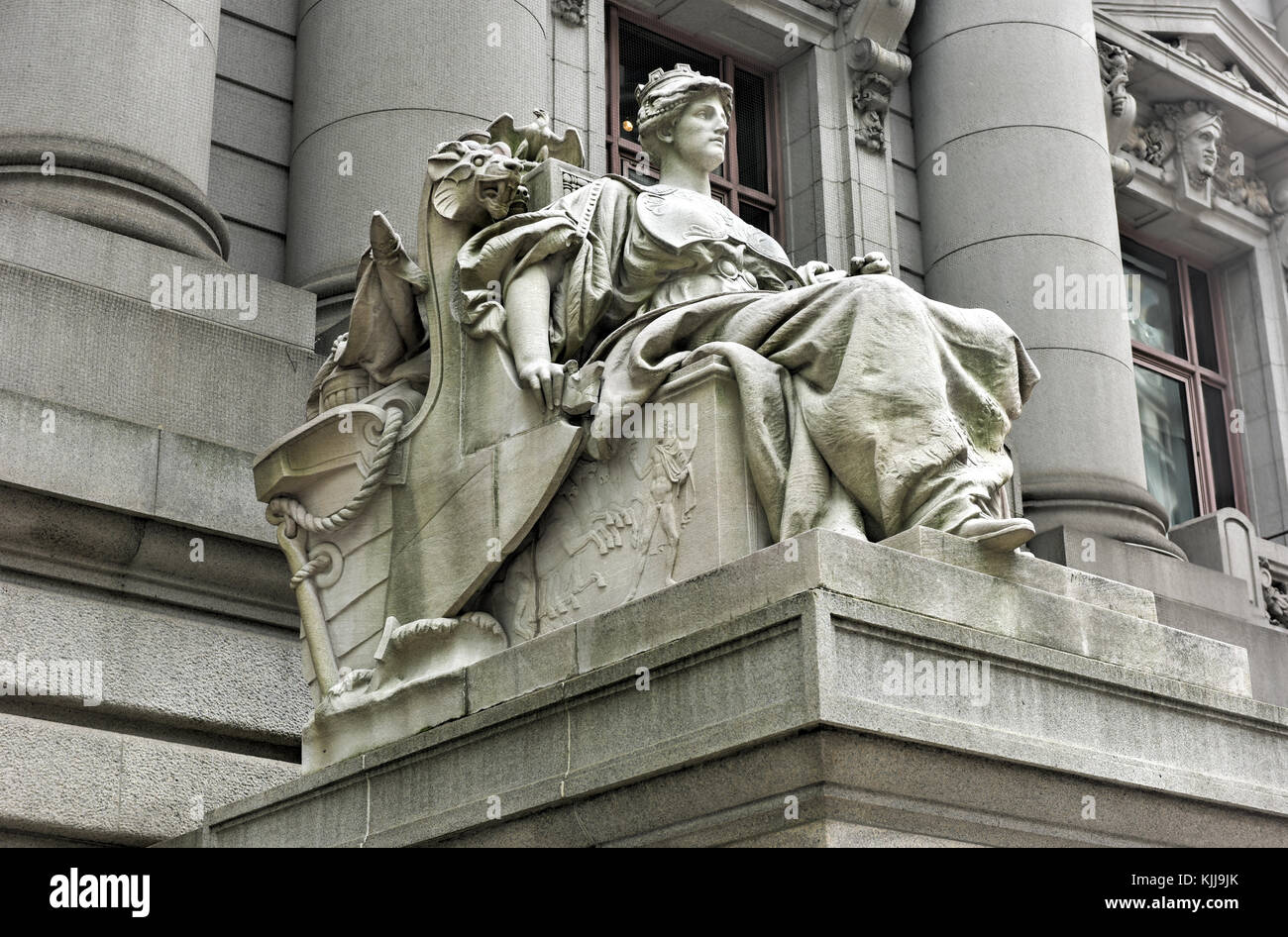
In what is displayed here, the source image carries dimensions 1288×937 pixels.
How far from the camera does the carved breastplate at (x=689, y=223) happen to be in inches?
403

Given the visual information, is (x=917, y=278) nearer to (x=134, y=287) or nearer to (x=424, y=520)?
(x=134, y=287)

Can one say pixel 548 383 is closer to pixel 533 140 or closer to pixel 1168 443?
pixel 533 140

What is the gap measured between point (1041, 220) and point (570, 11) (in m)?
5.18

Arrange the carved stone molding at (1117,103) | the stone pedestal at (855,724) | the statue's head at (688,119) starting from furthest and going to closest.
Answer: the carved stone molding at (1117,103), the statue's head at (688,119), the stone pedestal at (855,724)

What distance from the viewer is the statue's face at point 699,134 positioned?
10.8 m

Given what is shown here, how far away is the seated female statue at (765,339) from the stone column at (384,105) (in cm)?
437

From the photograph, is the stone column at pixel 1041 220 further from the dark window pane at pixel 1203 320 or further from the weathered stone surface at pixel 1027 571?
the weathered stone surface at pixel 1027 571

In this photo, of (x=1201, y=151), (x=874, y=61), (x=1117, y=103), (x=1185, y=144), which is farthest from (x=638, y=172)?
(x=1201, y=151)

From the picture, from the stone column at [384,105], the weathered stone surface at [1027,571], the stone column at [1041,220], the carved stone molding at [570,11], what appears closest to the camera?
the weathered stone surface at [1027,571]

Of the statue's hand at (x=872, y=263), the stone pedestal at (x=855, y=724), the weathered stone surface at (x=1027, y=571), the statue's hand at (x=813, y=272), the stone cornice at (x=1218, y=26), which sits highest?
the stone cornice at (x=1218, y=26)

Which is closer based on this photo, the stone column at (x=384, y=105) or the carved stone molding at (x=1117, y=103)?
the stone column at (x=384, y=105)
